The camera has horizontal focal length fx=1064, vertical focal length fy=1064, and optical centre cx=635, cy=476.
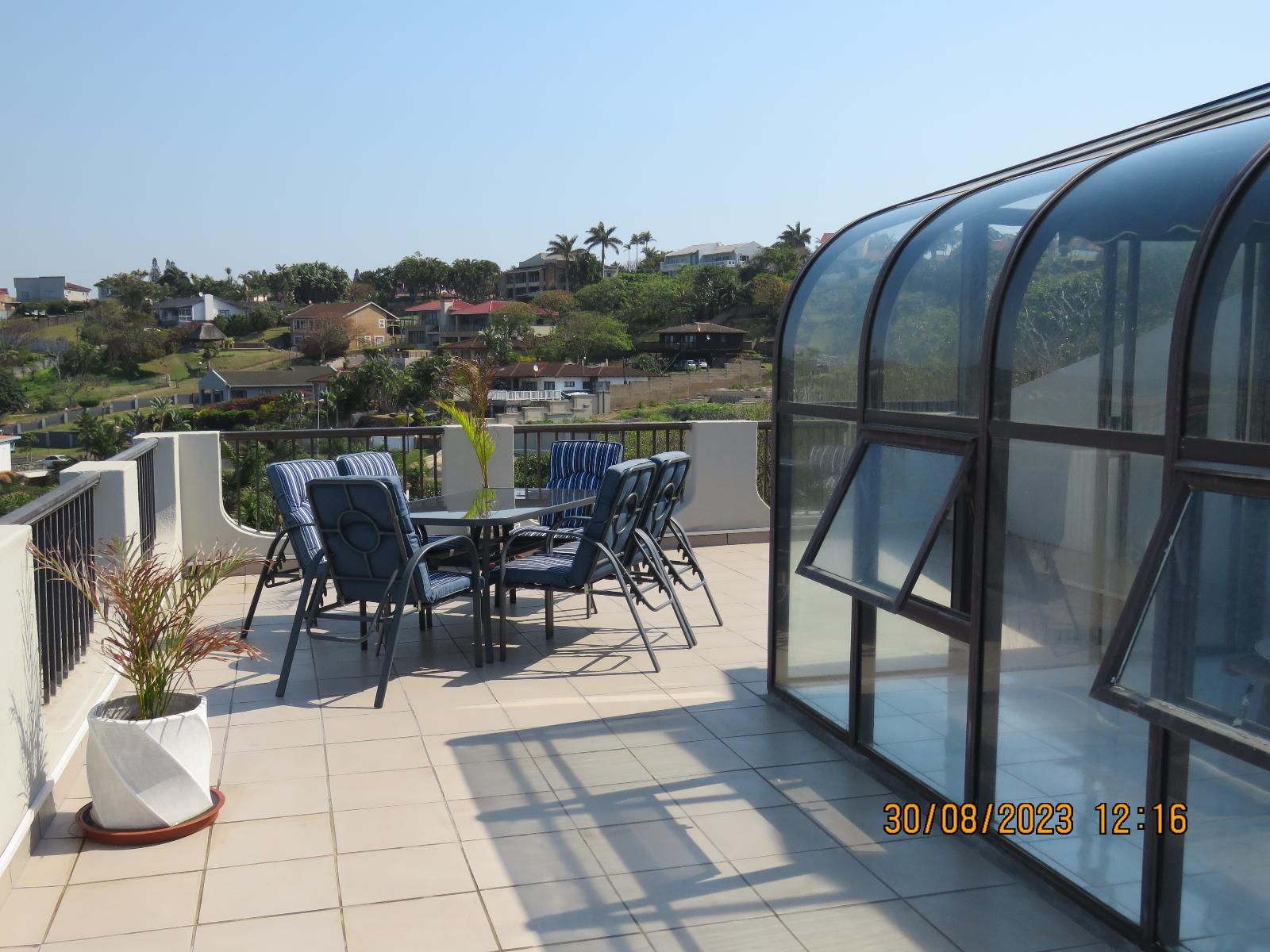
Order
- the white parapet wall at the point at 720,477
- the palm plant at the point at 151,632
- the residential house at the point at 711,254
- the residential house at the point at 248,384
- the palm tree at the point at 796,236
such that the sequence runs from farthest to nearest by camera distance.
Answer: the residential house at the point at 711,254, the palm tree at the point at 796,236, the residential house at the point at 248,384, the white parapet wall at the point at 720,477, the palm plant at the point at 151,632

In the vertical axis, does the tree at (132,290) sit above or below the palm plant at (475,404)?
above

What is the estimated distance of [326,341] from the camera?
253 ft

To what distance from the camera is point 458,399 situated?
7809 millimetres

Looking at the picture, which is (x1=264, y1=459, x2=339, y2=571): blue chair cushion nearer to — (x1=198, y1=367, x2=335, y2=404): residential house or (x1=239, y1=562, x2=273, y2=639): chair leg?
(x1=239, y1=562, x2=273, y2=639): chair leg

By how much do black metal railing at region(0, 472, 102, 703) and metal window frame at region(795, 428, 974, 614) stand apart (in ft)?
8.54

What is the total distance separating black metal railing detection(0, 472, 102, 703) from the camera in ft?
12.3

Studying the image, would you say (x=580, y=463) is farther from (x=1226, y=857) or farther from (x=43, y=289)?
(x=43, y=289)

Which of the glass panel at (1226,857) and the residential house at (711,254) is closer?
the glass panel at (1226,857)

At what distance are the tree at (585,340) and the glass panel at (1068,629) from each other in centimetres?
6763

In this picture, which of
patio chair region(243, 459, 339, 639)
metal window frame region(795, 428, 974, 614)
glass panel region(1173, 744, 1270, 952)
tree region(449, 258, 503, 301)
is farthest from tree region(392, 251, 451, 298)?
glass panel region(1173, 744, 1270, 952)

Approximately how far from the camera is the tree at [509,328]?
71.1 meters

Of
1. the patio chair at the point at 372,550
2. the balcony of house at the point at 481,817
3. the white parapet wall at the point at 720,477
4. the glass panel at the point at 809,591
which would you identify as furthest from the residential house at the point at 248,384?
the glass panel at the point at 809,591

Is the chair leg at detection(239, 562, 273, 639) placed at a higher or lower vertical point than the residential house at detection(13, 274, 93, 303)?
lower

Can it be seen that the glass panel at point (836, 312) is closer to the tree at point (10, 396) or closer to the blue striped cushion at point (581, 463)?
the blue striped cushion at point (581, 463)
